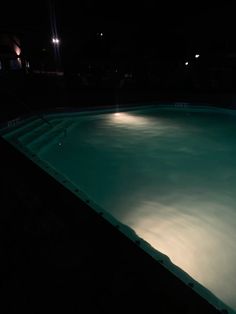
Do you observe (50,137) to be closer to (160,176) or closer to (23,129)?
(23,129)

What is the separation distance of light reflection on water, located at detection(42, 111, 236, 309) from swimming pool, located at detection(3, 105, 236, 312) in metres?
0.02

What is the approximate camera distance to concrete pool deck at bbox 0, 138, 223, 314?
1839mm

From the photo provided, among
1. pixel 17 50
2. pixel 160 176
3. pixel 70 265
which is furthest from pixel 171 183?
pixel 17 50

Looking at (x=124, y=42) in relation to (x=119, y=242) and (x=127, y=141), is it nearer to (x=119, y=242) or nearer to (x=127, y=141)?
(x=127, y=141)

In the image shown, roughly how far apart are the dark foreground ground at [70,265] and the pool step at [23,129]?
422 centimetres

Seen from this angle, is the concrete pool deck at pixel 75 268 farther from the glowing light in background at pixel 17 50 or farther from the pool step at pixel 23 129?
the glowing light in background at pixel 17 50

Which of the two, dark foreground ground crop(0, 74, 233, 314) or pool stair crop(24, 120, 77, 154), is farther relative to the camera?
pool stair crop(24, 120, 77, 154)

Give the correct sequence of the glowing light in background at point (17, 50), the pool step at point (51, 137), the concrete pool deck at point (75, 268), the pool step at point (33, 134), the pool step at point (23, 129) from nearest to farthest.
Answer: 1. the concrete pool deck at point (75, 268)
2. the pool step at point (23, 129)
3. the pool step at point (33, 134)
4. the pool step at point (51, 137)
5. the glowing light in background at point (17, 50)

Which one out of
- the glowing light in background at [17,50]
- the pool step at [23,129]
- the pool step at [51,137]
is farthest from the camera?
the glowing light in background at [17,50]

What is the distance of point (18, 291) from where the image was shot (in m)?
2.07

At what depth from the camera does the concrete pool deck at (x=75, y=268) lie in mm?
1839

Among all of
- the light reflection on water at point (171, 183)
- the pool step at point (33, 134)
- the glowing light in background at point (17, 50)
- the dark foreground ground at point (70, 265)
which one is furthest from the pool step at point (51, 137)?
the glowing light in background at point (17, 50)

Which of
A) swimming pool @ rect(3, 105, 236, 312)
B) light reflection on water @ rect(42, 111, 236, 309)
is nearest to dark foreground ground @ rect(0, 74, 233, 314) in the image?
swimming pool @ rect(3, 105, 236, 312)

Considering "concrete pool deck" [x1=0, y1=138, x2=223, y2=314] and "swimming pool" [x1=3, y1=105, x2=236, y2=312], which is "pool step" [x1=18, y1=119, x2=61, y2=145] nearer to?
"swimming pool" [x1=3, y1=105, x2=236, y2=312]
